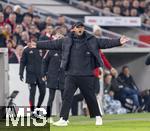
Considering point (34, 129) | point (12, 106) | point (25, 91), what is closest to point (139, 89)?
point (25, 91)

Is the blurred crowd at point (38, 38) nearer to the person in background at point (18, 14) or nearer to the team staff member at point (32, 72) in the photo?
the person in background at point (18, 14)

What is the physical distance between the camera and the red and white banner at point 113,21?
28250 mm

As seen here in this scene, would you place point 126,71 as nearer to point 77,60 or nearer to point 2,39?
point 2,39

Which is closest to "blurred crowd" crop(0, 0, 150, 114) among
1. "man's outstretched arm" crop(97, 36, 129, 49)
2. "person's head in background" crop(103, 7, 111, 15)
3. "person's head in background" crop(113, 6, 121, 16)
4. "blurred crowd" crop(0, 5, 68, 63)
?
"blurred crowd" crop(0, 5, 68, 63)

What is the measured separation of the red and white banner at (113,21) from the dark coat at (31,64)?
23.8 feet

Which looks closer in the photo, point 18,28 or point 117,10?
point 18,28

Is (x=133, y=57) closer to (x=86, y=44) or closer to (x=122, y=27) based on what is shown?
(x=122, y=27)

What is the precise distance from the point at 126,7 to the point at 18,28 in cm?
751

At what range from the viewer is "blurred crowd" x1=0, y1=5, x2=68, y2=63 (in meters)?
22.5

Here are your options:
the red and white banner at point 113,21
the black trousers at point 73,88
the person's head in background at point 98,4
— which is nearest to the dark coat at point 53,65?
the black trousers at point 73,88

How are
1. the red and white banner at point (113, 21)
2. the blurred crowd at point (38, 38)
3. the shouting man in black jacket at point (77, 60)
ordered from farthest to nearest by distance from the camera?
1. the red and white banner at point (113, 21)
2. the blurred crowd at point (38, 38)
3. the shouting man in black jacket at point (77, 60)

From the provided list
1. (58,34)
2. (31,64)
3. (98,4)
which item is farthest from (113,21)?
(58,34)

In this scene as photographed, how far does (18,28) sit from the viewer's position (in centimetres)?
2341

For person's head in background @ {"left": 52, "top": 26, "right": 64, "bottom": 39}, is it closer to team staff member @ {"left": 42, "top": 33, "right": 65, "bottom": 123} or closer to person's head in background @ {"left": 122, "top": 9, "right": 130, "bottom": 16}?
team staff member @ {"left": 42, "top": 33, "right": 65, "bottom": 123}
